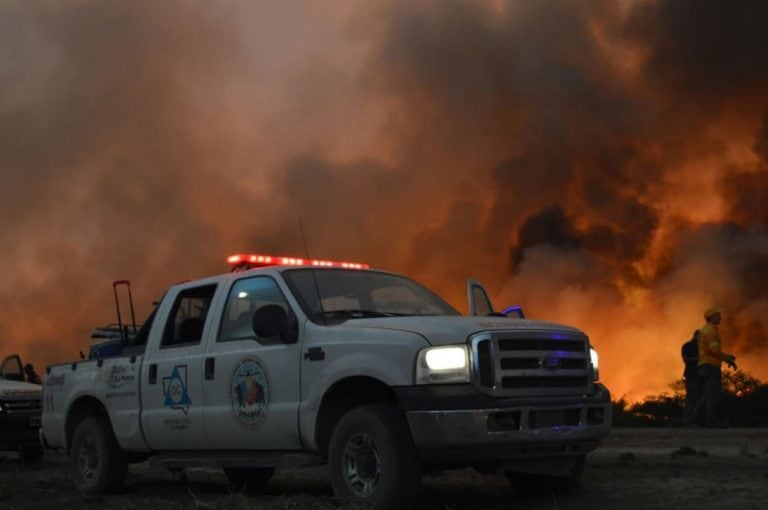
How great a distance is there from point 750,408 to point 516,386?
24793 millimetres

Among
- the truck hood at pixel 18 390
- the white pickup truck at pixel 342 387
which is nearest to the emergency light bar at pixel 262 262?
the white pickup truck at pixel 342 387

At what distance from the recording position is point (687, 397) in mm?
18344

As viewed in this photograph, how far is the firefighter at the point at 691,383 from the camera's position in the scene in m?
17.8

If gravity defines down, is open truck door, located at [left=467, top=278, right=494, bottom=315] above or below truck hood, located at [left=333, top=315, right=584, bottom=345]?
above

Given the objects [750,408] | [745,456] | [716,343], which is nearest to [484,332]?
[745,456]

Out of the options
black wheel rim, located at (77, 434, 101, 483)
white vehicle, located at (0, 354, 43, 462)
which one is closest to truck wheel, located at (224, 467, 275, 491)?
black wheel rim, located at (77, 434, 101, 483)

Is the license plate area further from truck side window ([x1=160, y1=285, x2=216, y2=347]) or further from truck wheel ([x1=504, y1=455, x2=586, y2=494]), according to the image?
truck side window ([x1=160, y1=285, x2=216, y2=347])

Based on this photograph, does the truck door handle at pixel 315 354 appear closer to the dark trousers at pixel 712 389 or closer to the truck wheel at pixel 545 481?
the truck wheel at pixel 545 481

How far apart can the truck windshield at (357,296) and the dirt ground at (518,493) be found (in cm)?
138

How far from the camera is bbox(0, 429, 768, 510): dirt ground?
320 inches

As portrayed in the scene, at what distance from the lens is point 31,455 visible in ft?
49.6

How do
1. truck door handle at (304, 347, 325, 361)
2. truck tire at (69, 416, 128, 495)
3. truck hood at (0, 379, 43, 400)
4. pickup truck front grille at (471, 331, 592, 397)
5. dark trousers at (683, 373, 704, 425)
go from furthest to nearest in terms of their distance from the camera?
dark trousers at (683, 373, 704, 425) < truck hood at (0, 379, 43, 400) < truck tire at (69, 416, 128, 495) < truck door handle at (304, 347, 325, 361) < pickup truck front grille at (471, 331, 592, 397)

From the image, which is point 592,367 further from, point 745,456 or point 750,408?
point 750,408

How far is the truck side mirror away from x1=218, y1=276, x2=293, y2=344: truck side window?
51 cm
